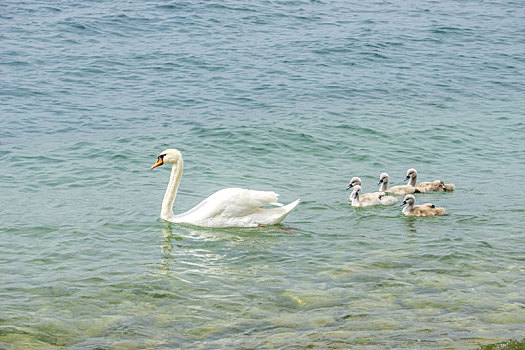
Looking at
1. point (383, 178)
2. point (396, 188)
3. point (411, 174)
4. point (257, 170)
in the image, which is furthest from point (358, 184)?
point (257, 170)

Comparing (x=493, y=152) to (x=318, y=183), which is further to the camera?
(x=493, y=152)

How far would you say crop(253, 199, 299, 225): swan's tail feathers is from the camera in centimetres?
1091

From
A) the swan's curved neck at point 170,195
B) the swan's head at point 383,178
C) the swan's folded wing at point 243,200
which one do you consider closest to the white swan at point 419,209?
the swan's head at point 383,178

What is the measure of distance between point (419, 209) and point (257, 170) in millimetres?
3556

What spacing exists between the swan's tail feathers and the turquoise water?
9.3 inches

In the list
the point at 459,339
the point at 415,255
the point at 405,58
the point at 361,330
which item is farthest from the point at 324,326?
the point at 405,58

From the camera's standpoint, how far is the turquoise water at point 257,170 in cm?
754

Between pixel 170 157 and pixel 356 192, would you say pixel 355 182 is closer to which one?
pixel 356 192

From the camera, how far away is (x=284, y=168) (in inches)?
563

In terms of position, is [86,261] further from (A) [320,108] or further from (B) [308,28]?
(B) [308,28]

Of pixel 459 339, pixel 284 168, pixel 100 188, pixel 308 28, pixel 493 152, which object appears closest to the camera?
pixel 459 339

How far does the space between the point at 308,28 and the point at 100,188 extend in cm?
1567

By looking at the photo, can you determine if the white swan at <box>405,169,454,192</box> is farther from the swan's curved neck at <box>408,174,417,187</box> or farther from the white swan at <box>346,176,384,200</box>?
the white swan at <box>346,176,384,200</box>

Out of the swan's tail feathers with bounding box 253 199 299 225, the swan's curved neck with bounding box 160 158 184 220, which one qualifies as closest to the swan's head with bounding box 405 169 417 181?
the swan's tail feathers with bounding box 253 199 299 225
